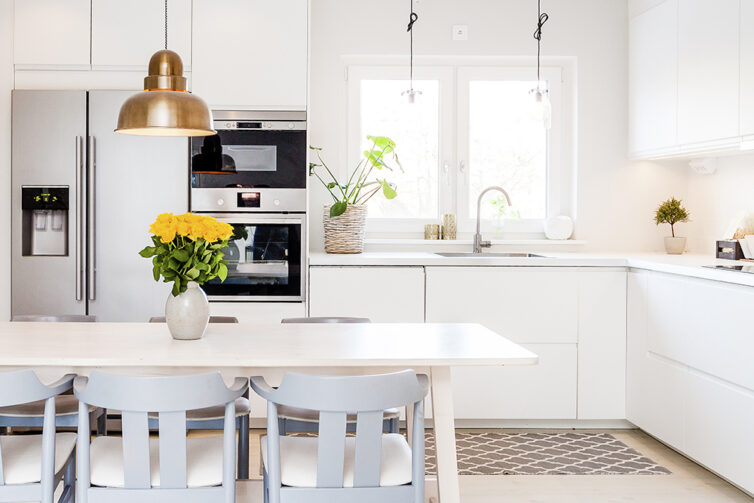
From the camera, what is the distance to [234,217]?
4059 mm

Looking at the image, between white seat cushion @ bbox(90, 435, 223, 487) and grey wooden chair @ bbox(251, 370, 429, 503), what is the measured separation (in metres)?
0.15

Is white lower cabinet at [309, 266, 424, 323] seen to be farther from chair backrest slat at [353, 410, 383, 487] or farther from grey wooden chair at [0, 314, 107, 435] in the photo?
chair backrest slat at [353, 410, 383, 487]

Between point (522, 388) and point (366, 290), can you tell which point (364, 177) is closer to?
point (366, 290)

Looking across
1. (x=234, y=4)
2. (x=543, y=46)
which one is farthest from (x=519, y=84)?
(x=234, y=4)

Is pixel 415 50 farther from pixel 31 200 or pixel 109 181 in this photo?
pixel 31 200

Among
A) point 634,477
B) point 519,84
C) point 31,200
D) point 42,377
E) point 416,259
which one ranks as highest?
point 519,84

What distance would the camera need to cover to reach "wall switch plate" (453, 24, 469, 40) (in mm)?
4707

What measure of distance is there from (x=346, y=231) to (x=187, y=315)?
1847 mm

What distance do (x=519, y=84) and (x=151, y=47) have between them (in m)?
2.22

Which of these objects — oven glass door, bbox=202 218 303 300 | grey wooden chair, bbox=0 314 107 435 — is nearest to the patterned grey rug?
oven glass door, bbox=202 218 303 300

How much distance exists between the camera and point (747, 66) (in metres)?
3.42

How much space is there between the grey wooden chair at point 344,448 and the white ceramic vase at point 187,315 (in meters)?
0.47

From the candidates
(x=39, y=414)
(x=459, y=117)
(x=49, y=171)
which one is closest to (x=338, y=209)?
(x=459, y=117)

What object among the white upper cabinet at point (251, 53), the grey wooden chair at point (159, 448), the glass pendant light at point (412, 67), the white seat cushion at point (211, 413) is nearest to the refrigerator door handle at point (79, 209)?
the white upper cabinet at point (251, 53)
